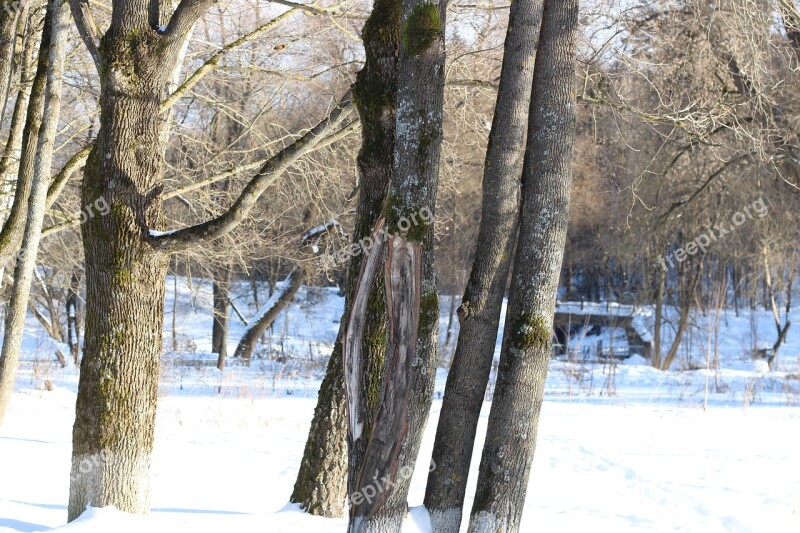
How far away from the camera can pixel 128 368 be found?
4832 mm

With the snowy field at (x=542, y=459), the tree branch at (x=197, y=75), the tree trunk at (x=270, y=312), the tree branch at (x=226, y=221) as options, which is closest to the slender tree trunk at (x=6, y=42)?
the tree branch at (x=197, y=75)

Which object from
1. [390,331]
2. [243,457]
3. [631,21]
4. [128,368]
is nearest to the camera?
[390,331]

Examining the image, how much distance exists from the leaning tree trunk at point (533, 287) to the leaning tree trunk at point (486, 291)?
0.07 m

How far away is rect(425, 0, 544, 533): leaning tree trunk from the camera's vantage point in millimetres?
4320

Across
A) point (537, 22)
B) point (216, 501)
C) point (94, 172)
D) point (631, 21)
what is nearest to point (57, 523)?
point (216, 501)

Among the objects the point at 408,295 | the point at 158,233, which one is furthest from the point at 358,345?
the point at 158,233

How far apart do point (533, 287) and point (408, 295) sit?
30.7 inches

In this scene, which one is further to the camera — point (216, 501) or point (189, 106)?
point (189, 106)

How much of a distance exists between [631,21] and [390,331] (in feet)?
16.1

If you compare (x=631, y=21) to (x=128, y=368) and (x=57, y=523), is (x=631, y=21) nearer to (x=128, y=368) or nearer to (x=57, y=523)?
(x=128, y=368)

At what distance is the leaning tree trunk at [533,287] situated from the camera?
424cm

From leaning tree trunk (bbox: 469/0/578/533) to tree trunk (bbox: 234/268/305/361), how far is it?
15.8 m

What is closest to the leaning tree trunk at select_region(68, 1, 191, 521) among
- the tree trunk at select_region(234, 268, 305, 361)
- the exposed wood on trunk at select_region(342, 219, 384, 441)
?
the exposed wood on trunk at select_region(342, 219, 384, 441)

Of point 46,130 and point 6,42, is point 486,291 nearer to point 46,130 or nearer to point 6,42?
point 46,130
